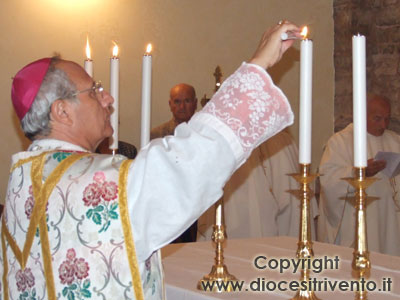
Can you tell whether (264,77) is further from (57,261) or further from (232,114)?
(57,261)

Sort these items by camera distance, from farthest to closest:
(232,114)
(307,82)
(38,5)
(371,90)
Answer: (371,90) → (38,5) → (307,82) → (232,114)

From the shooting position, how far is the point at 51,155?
6.13ft

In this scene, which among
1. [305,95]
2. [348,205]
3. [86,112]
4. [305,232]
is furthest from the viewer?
[348,205]

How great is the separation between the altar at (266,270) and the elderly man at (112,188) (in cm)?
65

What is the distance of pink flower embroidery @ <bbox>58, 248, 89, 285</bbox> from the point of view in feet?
5.75

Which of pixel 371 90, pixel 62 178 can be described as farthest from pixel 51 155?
pixel 371 90

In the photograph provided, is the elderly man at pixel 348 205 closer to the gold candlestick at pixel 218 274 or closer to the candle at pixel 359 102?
the gold candlestick at pixel 218 274

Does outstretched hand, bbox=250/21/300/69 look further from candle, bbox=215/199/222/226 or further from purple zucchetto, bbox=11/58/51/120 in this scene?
candle, bbox=215/199/222/226

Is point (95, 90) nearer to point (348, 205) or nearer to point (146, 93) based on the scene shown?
point (146, 93)

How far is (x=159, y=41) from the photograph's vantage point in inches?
270

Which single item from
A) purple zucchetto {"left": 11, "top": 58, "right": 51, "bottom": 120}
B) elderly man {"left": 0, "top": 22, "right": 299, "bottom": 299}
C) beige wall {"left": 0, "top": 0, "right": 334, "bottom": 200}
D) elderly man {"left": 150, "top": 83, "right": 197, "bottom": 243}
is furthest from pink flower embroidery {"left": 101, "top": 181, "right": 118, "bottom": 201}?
elderly man {"left": 150, "top": 83, "right": 197, "bottom": 243}

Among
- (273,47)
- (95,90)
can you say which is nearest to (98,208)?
(95,90)

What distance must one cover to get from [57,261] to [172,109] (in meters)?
4.75

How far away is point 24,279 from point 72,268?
0.59 ft
